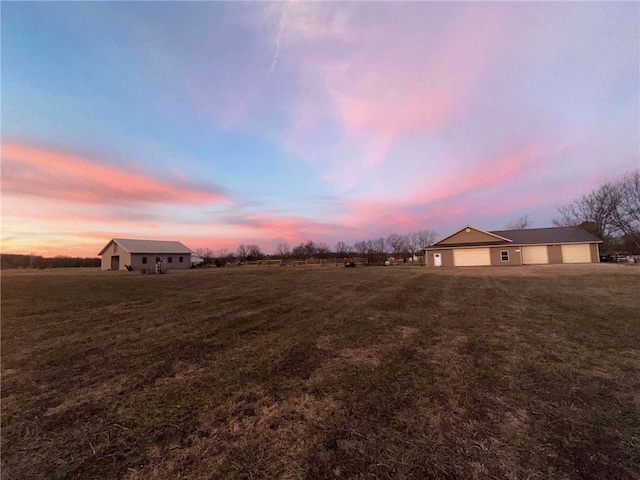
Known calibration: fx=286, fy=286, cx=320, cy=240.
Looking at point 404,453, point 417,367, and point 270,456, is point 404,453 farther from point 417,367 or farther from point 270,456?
point 417,367

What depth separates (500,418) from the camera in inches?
124

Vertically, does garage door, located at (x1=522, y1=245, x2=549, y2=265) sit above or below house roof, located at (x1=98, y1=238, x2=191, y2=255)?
below

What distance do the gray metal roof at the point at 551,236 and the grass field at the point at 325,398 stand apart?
31.3 metres

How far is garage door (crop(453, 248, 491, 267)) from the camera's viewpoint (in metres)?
33.1

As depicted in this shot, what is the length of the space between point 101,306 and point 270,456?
34.0ft

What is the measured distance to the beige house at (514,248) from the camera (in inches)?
1240

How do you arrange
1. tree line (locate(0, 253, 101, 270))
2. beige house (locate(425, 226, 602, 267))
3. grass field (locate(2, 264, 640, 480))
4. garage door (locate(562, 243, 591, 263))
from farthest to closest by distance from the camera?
tree line (locate(0, 253, 101, 270))
beige house (locate(425, 226, 602, 267))
garage door (locate(562, 243, 591, 263))
grass field (locate(2, 264, 640, 480))

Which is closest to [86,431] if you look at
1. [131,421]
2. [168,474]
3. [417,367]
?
[131,421]

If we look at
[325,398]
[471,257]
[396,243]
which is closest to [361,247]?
[396,243]

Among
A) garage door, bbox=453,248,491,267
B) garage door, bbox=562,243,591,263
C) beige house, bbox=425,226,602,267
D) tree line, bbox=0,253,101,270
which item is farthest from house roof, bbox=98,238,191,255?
garage door, bbox=562,243,591,263

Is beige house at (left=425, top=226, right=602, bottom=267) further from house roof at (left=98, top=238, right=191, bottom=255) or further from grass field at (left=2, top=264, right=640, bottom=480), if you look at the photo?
house roof at (left=98, top=238, right=191, bottom=255)

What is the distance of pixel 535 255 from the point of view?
32781 mm

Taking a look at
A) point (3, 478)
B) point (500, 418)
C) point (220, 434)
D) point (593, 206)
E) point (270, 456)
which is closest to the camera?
point (3, 478)

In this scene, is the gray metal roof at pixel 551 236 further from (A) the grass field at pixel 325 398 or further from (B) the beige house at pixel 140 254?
(B) the beige house at pixel 140 254
